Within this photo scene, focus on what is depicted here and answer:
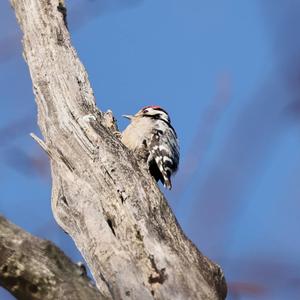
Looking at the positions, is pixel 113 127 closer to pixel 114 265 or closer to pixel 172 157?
pixel 172 157

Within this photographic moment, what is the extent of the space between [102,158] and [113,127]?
990 mm

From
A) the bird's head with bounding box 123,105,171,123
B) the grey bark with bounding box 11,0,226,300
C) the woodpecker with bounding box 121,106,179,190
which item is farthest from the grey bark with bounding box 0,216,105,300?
the bird's head with bounding box 123,105,171,123

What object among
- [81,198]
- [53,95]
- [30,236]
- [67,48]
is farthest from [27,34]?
[30,236]

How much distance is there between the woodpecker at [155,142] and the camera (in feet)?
16.5

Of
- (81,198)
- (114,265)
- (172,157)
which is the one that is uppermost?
(172,157)

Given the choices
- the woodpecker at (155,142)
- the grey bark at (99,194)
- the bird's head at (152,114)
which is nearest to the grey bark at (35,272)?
the grey bark at (99,194)

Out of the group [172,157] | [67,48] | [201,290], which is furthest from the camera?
[172,157]

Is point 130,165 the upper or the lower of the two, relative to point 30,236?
upper

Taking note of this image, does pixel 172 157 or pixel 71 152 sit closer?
pixel 71 152

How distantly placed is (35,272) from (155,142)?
10.2ft

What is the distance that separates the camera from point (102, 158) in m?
3.65

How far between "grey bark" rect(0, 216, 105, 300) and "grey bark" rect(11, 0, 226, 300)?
718 mm

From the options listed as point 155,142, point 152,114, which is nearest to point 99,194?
point 155,142

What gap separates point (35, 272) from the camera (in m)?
2.29
